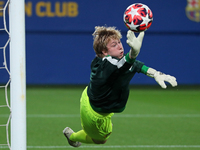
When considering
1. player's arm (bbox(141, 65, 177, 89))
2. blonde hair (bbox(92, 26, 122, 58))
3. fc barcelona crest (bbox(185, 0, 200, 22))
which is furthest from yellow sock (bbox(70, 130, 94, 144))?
fc barcelona crest (bbox(185, 0, 200, 22))

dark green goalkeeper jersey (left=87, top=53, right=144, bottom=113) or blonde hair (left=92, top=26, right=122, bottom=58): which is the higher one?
blonde hair (left=92, top=26, right=122, bottom=58)

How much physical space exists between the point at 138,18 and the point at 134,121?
12.4 ft

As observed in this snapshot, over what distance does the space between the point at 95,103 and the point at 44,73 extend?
31.4 ft

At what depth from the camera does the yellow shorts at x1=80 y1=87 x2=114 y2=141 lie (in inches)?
150

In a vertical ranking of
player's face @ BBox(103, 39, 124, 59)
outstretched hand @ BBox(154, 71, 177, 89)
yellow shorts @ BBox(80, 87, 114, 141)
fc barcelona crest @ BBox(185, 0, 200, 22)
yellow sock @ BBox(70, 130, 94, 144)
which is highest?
player's face @ BBox(103, 39, 124, 59)

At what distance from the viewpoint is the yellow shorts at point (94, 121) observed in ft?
12.5

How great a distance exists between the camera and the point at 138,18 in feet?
11.1

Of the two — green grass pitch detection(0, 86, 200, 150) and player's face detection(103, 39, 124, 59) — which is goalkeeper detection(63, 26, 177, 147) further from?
green grass pitch detection(0, 86, 200, 150)

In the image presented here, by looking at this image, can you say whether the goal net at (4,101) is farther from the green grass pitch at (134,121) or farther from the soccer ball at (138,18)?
the soccer ball at (138,18)

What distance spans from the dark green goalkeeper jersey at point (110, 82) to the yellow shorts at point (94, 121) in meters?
0.07

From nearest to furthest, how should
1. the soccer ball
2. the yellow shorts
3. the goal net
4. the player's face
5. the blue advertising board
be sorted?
the goal net → the soccer ball → the player's face → the yellow shorts → the blue advertising board

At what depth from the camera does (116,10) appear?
13.0 meters

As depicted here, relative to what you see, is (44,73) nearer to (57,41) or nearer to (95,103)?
(57,41)

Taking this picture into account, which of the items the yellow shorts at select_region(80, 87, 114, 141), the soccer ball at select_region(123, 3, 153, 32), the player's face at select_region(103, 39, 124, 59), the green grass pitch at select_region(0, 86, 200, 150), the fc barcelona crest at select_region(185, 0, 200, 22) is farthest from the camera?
the fc barcelona crest at select_region(185, 0, 200, 22)
